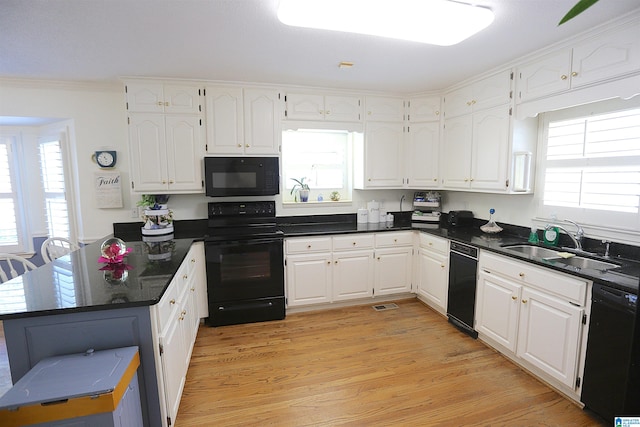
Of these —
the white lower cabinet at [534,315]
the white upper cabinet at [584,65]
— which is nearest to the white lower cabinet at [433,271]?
the white lower cabinet at [534,315]

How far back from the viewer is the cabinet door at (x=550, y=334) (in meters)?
2.00

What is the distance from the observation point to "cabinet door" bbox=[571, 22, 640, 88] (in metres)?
1.94

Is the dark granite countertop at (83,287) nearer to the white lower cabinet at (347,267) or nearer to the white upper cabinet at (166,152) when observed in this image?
the white upper cabinet at (166,152)

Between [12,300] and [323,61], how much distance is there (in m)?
2.55

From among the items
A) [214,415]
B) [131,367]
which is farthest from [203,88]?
[214,415]

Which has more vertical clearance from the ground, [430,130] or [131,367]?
[430,130]

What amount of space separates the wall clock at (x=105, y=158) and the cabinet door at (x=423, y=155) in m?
3.27

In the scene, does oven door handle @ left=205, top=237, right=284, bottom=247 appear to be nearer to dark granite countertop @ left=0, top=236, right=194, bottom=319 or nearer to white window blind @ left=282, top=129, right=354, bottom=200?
dark granite countertop @ left=0, top=236, right=194, bottom=319

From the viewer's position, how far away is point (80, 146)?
10.8ft

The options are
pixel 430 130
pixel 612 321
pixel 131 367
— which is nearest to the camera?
pixel 131 367

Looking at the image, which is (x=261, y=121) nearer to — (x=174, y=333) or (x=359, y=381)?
(x=174, y=333)

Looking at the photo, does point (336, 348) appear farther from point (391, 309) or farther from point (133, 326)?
point (133, 326)

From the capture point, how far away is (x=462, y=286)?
294 centimetres

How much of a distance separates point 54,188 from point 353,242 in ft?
11.0
